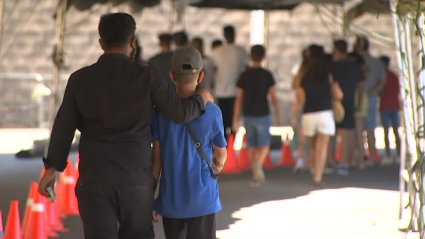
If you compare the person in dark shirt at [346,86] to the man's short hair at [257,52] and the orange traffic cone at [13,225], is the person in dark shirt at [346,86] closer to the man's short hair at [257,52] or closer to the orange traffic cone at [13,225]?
the man's short hair at [257,52]

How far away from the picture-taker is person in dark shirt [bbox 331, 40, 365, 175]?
11352mm

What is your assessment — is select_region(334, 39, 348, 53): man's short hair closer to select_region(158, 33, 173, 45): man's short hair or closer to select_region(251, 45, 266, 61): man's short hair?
select_region(251, 45, 266, 61): man's short hair

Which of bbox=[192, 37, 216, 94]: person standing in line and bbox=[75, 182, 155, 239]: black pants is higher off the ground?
bbox=[192, 37, 216, 94]: person standing in line

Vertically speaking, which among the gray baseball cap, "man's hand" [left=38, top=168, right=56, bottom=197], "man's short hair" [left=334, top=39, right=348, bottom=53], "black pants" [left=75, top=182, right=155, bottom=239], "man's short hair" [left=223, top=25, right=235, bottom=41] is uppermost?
"man's short hair" [left=223, top=25, right=235, bottom=41]

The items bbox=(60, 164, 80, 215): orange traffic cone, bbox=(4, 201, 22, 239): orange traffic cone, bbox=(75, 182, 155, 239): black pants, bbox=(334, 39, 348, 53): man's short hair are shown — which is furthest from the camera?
bbox=(334, 39, 348, 53): man's short hair

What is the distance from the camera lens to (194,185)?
4234 millimetres

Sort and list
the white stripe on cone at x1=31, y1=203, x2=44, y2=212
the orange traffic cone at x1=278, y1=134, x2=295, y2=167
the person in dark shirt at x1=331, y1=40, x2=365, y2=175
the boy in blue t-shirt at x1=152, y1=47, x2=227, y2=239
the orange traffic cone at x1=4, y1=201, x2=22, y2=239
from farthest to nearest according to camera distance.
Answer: the orange traffic cone at x1=278, y1=134, x2=295, y2=167 → the person in dark shirt at x1=331, y1=40, x2=365, y2=175 → the white stripe on cone at x1=31, y1=203, x2=44, y2=212 → the orange traffic cone at x1=4, y1=201, x2=22, y2=239 → the boy in blue t-shirt at x1=152, y1=47, x2=227, y2=239

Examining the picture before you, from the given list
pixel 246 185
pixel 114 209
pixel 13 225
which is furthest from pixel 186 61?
pixel 246 185

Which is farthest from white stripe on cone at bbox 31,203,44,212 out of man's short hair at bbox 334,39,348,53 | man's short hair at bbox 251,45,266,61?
man's short hair at bbox 334,39,348,53

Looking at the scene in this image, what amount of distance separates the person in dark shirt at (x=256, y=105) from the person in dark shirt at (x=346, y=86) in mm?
1251

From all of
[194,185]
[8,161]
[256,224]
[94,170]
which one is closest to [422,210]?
[256,224]

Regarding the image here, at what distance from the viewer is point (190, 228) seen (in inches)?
167

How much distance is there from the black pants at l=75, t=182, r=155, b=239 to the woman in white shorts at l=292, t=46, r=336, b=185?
626cm

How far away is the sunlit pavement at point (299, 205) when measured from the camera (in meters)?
7.32
